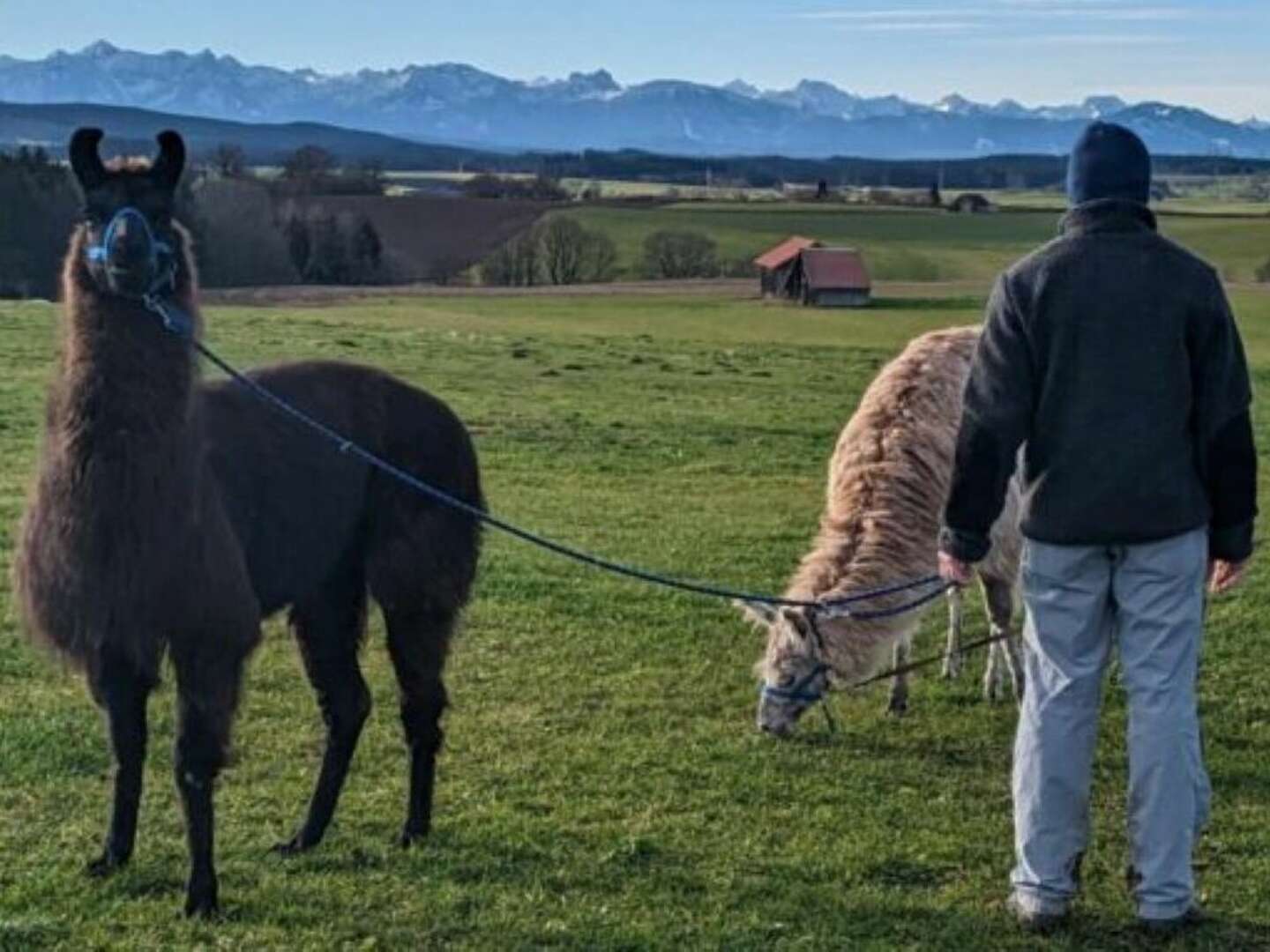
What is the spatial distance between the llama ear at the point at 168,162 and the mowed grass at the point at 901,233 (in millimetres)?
61775

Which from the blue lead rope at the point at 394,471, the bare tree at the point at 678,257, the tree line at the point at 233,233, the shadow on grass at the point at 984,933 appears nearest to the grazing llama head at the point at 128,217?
the blue lead rope at the point at 394,471

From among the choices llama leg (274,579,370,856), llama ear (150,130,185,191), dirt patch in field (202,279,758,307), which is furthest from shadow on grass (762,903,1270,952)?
dirt patch in field (202,279,758,307)

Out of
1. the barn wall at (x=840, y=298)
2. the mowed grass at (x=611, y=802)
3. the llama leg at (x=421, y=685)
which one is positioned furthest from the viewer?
the barn wall at (x=840, y=298)

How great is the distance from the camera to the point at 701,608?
973 centimetres

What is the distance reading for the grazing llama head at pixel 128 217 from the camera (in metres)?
4.75

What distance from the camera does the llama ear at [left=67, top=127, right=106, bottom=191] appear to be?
15.6ft

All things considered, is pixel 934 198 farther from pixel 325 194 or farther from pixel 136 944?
pixel 136 944

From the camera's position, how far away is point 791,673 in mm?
7160

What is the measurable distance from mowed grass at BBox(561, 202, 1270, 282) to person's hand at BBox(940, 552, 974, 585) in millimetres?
61636

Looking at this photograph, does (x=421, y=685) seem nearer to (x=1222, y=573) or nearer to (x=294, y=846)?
(x=294, y=846)

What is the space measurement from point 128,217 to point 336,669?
1.96m

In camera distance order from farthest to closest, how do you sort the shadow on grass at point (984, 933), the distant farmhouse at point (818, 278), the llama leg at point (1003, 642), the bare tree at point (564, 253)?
the bare tree at point (564, 253) < the distant farmhouse at point (818, 278) < the llama leg at point (1003, 642) < the shadow on grass at point (984, 933)

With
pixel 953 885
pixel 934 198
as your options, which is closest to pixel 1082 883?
pixel 953 885

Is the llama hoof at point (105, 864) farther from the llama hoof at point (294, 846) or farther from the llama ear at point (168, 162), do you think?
the llama ear at point (168, 162)
